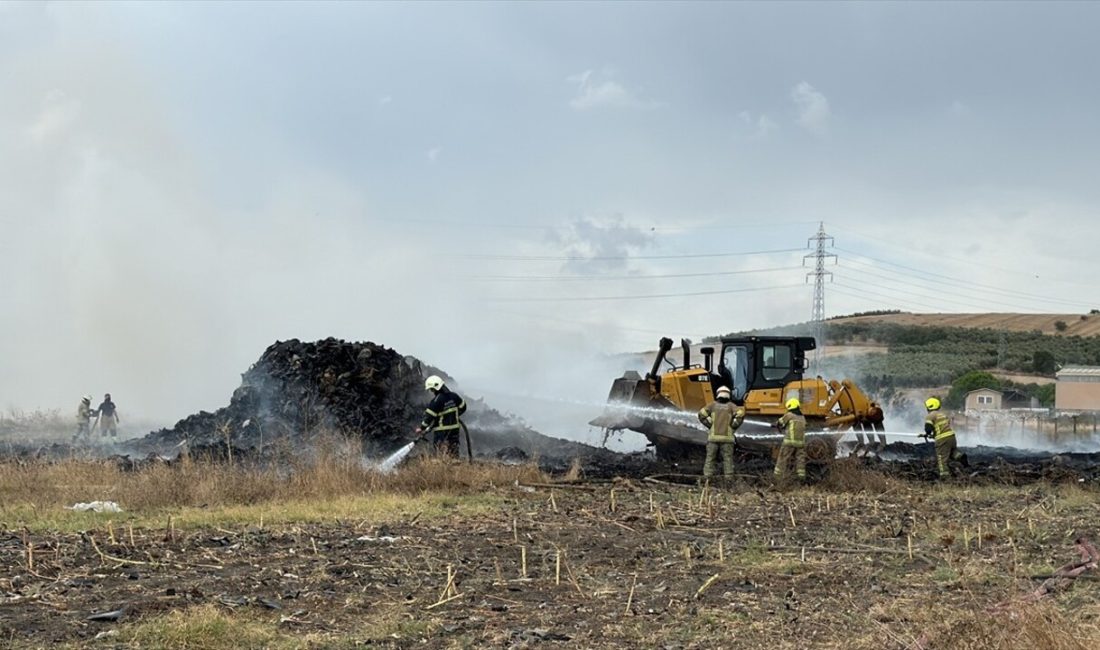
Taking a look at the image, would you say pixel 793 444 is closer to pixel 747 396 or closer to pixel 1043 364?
pixel 747 396

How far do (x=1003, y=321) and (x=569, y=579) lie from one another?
3196 inches

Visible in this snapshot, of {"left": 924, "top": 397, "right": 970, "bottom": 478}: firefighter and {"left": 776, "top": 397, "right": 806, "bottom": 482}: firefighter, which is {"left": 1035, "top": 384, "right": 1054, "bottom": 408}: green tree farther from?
{"left": 776, "top": 397, "right": 806, "bottom": 482}: firefighter

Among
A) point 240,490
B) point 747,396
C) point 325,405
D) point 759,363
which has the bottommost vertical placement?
point 240,490

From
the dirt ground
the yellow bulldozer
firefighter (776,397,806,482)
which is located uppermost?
the yellow bulldozer

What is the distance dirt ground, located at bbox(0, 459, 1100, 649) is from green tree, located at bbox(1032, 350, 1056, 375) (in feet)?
193

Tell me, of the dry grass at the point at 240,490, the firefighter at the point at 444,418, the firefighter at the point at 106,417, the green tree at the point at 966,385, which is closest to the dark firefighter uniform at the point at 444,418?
the firefighter at the point at 444,418

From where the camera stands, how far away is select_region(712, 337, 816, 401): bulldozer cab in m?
19.5

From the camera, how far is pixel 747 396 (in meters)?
19.4

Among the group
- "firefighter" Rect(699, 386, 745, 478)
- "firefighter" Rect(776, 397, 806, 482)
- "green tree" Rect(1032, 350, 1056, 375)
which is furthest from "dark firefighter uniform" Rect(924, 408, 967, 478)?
"green tree" Rect(1032, 350, 1056, 375)

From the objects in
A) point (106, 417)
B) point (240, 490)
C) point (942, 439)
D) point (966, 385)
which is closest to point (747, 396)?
point (942, 439)

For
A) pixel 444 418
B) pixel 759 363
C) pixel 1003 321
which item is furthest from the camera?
pixel 1003 321

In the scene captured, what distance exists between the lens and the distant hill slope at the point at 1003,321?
7838 centimetres

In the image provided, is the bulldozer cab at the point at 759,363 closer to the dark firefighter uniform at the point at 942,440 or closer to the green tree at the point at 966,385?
the dark firefighter uniform at the point at 942,440

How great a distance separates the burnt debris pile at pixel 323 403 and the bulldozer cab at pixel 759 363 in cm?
395
